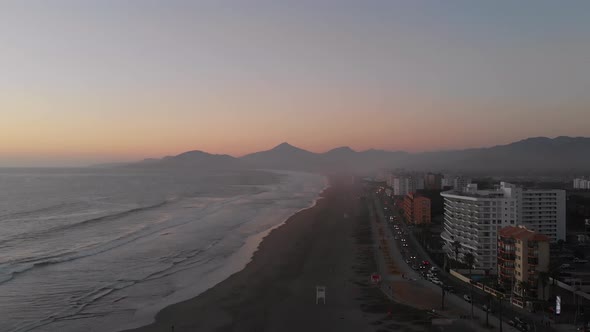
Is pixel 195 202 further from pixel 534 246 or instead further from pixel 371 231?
pixel 534 246

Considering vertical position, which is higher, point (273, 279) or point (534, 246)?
point (534, 246)

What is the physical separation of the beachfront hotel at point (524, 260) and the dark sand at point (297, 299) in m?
5.32

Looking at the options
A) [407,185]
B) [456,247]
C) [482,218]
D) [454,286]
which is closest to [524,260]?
[454,286]

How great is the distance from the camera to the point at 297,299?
21.7 metres

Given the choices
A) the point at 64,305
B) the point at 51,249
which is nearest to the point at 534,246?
the point at 64,305

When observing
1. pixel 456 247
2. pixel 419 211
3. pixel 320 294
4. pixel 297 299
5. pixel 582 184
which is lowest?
pixel 297 299

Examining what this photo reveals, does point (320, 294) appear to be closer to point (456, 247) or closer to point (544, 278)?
point (544, 278)

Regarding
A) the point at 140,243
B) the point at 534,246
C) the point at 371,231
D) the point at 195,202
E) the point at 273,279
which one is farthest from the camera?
the point at 195,202

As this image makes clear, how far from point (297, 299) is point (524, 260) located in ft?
33.4

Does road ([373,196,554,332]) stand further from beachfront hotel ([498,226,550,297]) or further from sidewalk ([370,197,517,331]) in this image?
beachfront hotel ([498,226,550,297])

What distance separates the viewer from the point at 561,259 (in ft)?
92.5

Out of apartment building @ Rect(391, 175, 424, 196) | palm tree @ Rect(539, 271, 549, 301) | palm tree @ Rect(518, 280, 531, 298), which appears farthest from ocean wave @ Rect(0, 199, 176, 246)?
apartment building @ Rect(391, 175, 424, 196)

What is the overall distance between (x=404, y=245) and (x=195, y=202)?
36012 millimetres

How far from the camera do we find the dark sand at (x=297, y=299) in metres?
18.3
